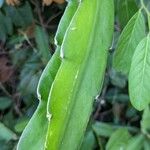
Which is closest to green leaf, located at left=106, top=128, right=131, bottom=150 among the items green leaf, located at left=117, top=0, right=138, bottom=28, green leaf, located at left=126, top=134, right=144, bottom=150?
green leaf, located at left=126, top=134, right=144, bottom=150

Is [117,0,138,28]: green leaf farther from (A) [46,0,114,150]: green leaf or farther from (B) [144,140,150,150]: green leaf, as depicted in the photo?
(B) [144,140,150,150]: green leaf

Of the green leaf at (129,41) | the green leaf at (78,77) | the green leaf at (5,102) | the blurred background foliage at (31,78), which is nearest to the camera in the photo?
the green leaf at (78,77)

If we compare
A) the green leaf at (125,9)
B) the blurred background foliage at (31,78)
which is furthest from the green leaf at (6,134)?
the green leaf at (125,9)

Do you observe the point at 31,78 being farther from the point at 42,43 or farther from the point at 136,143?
the point at 136,143

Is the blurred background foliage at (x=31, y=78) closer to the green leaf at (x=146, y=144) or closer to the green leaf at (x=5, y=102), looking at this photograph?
the green leaf at (x=5, y=102)

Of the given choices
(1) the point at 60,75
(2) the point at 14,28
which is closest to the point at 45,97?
(1) the point at 60,75

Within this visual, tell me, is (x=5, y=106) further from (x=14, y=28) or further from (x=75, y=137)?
(x=75, y=137)
